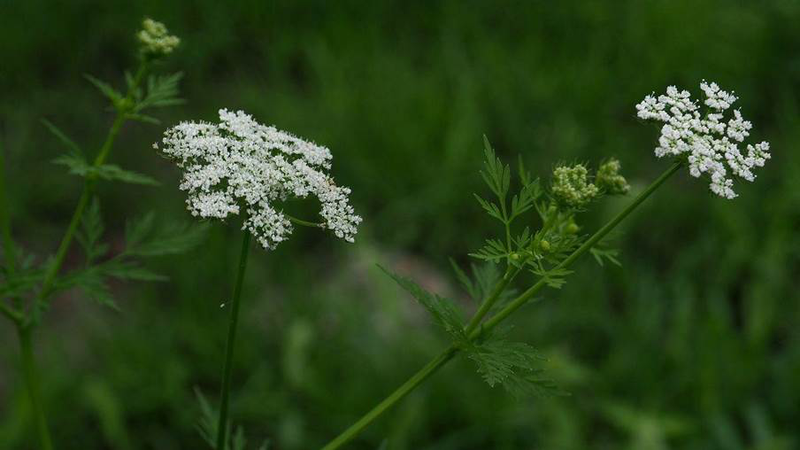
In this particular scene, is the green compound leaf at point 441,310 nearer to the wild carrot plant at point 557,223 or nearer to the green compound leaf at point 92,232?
the wild carrot plant at point 557,223

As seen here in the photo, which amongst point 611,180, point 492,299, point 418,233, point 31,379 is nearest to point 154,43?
point 31,379

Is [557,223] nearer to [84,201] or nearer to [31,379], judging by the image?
[84,201]

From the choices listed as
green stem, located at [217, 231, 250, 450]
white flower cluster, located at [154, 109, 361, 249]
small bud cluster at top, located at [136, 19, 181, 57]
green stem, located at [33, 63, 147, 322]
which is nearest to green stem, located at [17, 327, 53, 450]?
green stem, located at [33, 63, 147, 322]

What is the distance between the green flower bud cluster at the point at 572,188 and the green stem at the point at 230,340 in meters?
0.79

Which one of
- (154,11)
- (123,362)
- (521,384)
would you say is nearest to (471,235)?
(123,362)

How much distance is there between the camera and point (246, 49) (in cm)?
784

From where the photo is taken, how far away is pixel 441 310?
229cm

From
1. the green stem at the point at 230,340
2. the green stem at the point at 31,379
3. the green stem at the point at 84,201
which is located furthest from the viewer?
the green stem at the point at 31,379

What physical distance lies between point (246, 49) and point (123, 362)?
3.37 meters

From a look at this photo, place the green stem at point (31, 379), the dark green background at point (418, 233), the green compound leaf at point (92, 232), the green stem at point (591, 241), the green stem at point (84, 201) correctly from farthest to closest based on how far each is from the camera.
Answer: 1. the dark green background at point (418, 233)
2. the green compound leaf at point (92, 232)
3. the green stem at point (31, 379)
4. the green stem at point (84, 201)
5. the green stem at point (591, 241)

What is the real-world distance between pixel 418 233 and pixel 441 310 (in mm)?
4189

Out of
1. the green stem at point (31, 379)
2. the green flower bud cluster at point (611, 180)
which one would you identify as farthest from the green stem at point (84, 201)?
the green flower bud cluster at point (611, 180)

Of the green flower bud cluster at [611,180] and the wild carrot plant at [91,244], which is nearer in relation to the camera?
the green flower bud cluster at [611,180]

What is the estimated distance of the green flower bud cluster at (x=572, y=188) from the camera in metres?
2.20
